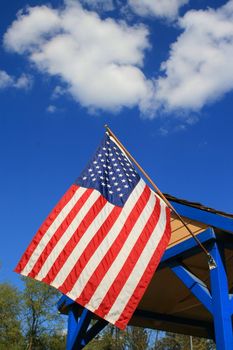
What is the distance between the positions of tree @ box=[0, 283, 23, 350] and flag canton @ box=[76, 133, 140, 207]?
101 feet

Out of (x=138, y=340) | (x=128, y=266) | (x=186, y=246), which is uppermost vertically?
(x=138, y=340)

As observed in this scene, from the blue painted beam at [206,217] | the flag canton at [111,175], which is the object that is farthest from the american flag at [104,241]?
the blue painted beam at [206,217]

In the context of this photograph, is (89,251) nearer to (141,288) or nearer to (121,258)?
(121,258)

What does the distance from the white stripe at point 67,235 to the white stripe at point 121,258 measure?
0.61 meters

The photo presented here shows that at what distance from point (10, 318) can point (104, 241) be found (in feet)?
106

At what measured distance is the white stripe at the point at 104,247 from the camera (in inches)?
192

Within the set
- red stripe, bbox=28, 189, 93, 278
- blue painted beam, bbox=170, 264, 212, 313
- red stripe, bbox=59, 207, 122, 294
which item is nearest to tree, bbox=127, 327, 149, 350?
blue painted beam, bbox=170, 264, 212, 313

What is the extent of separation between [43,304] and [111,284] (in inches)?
1277

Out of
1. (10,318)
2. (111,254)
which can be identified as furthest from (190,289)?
(10,318)

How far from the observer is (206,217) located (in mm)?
6039

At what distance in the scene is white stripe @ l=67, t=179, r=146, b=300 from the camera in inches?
192

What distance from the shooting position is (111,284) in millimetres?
4844

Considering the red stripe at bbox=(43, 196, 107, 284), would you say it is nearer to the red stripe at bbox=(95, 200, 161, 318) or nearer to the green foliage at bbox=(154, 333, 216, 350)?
the red stripe at bbox=(95, 200, 161, 318)

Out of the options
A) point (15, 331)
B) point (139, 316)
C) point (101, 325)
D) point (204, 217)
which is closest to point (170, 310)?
point (139, 316)
